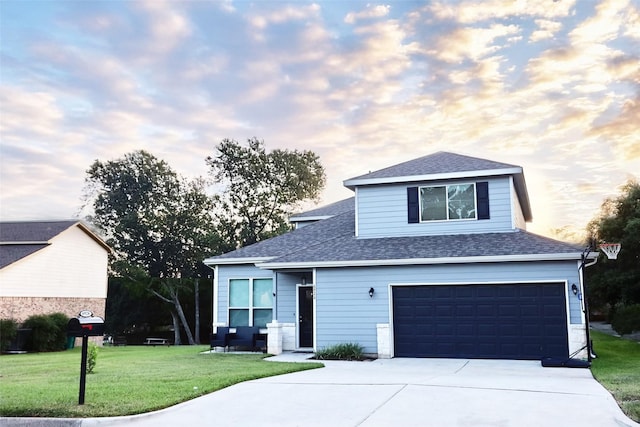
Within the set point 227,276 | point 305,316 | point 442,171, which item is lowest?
point 305,316

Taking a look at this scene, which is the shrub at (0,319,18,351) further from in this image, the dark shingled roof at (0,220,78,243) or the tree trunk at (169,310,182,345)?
the tree trunk at (169,310,182,345)

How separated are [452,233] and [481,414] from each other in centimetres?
917

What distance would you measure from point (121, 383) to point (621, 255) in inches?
964

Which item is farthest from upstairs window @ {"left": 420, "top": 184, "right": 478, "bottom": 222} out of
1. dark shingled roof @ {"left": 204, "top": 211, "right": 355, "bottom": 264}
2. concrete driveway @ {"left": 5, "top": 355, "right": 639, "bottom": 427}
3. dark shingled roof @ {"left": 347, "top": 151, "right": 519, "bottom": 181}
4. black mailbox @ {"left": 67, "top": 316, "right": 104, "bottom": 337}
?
black mailbox @ {"left": 67, "top": 316, "right": 104, "bottom": 337}

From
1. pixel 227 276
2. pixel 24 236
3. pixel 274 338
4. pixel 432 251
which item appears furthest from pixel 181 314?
pixel 432 251

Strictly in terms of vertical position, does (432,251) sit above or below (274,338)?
above

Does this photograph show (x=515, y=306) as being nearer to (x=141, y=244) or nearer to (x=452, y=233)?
(x=452, y=233)

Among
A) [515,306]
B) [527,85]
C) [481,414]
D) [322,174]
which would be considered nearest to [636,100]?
[527,85]

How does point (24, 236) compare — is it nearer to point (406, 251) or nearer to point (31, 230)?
point (31, 230)

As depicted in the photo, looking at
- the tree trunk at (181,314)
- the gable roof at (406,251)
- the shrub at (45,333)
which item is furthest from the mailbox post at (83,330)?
the tree trunk at (181,314)

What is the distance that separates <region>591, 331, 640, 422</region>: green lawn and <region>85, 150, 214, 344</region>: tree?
24.5 m

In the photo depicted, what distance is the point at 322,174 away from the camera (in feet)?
133

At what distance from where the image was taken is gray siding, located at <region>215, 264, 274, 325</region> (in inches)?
696

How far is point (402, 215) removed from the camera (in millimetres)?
16297
